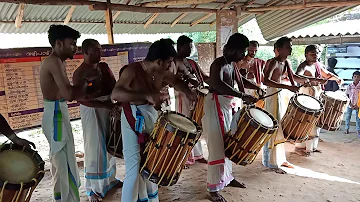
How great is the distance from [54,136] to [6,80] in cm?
183

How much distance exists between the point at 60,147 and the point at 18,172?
2.61ft

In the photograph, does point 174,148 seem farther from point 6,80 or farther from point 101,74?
point 6,80

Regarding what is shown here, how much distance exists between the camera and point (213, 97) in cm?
383

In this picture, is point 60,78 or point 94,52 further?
point 94,52

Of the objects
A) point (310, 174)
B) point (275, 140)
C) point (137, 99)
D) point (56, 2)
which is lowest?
point (310, 174)

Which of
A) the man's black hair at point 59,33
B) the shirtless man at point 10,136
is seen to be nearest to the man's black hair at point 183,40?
the man's black hair at point 59,33

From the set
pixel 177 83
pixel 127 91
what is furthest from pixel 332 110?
pixel 127 91

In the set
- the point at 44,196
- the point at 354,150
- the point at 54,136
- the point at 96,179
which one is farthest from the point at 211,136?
the point at 354,150

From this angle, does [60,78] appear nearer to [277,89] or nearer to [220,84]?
[220,84]

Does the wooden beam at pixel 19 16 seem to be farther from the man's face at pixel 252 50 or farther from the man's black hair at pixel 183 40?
the man's face at pixel 252 50

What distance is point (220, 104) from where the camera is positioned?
3.83 metres

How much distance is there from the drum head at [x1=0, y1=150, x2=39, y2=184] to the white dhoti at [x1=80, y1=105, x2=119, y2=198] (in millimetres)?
1345

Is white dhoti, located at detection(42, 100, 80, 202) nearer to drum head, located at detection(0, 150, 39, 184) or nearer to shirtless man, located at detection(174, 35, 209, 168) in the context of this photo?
drum head, located at detection(0, 150, 39, 184)

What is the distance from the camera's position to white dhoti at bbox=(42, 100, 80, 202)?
3127 millimetres
